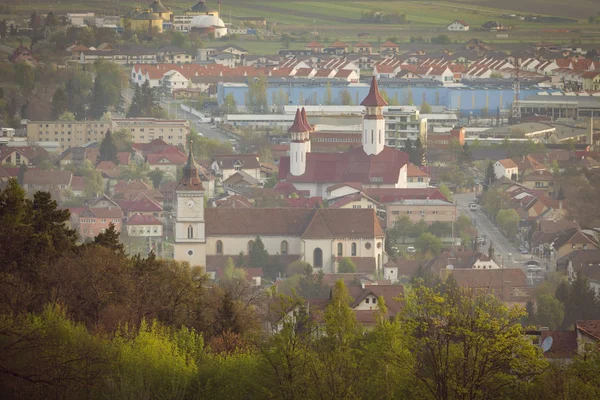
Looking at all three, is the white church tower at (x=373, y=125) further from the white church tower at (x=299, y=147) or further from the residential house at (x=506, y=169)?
the residential house at (x=506, y=169)

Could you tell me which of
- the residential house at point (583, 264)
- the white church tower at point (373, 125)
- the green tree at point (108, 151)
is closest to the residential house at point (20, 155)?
the green tree at point (108, 151)

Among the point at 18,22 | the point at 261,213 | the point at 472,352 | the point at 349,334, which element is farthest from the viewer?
the point at 18,22

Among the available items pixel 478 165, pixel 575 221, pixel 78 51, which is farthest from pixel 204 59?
pixel 575 221

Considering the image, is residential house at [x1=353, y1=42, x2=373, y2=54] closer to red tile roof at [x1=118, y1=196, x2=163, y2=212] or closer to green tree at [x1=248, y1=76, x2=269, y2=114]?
green tree at [x1=248, y1=76, x2=269, y2=114]

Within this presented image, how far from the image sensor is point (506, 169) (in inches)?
2152

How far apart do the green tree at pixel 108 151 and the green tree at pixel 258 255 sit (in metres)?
17.3

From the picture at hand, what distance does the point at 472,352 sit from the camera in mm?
18000

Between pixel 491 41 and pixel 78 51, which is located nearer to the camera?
pixel 78 51

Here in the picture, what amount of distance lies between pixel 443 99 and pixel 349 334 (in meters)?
55.9

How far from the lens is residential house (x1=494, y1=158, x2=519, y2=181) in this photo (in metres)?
54.3

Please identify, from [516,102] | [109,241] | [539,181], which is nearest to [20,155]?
[539,181]

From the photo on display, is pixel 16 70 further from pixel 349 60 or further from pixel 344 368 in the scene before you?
pixel 344 368

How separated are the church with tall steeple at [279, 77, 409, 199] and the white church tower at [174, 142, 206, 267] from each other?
8230 millimetres

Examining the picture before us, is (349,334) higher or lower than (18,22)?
lower
